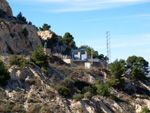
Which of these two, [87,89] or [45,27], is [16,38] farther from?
[45,27]

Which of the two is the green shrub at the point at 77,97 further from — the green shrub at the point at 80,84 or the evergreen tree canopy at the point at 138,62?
the evergreen tree canopy at the point at 138,62

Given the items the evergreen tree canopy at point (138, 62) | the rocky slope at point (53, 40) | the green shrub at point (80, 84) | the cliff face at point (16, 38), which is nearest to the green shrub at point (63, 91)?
the green shrub at point (80, 84)

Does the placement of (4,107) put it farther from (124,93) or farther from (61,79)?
(124,93)

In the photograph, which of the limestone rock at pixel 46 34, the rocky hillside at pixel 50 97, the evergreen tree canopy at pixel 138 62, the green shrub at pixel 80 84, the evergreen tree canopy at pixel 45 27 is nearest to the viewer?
the rocky hillside at pixel 50 97

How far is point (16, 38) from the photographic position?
205 ft

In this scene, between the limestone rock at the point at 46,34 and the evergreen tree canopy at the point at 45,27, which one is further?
the evergreen tree canopy at the point at 45,27

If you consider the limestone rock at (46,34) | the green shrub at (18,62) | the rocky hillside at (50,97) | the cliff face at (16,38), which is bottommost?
the rocky hillside at (50,97)

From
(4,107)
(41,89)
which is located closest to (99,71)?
(41,89)

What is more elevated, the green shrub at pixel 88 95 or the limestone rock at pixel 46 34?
the limestone rock at pixel 46 34

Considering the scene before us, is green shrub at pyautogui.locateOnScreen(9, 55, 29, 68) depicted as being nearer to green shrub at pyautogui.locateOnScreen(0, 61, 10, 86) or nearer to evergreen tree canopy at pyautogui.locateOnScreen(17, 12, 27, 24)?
green shrub at pyautogui.locateOnScreen(0, 61, 10, 86)

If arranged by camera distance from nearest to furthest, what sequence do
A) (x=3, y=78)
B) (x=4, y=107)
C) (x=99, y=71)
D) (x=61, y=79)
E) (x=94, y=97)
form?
(x=4, y=107)
(x=3, y=78)
(x=94, y=97)
(x=61, y=79)
(x=99, y=71)

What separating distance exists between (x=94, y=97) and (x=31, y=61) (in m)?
13.1

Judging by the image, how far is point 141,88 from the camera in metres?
63.0

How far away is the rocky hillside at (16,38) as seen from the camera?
58.9 meters
